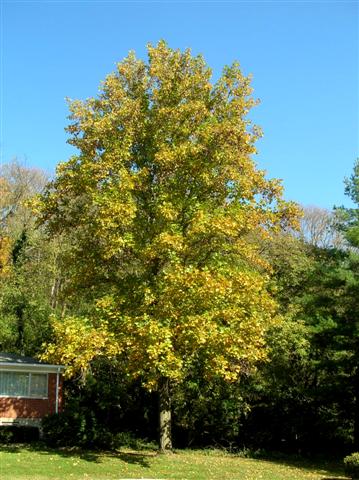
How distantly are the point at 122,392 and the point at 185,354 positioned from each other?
1040 cm

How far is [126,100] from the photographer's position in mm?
19047

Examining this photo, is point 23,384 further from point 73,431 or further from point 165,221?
point 165,221

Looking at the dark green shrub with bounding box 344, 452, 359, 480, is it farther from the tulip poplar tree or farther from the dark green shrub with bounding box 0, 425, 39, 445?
the dark green shrub with bounding box 0, 425, 39, 445

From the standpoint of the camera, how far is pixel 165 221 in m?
17.2

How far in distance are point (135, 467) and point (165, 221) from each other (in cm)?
759

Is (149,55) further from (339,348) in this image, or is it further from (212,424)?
(212,424)

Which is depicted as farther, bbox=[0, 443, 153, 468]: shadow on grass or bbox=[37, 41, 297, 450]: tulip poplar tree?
bbox=[0, 443, 153, 468]: shadow on grass

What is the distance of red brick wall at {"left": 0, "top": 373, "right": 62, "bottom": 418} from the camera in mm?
24906

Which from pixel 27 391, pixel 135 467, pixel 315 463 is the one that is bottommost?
pixel 315 463

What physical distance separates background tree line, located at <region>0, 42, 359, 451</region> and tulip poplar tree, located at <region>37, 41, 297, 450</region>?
5 centimetres

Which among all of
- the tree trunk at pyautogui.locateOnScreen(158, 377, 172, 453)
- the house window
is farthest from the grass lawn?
the house window

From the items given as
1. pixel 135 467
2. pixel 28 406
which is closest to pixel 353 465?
pixel 135 467

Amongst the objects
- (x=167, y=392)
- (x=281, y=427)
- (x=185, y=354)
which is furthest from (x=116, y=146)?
(x=281, y=427)

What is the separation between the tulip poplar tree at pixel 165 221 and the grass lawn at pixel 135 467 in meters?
2.24
